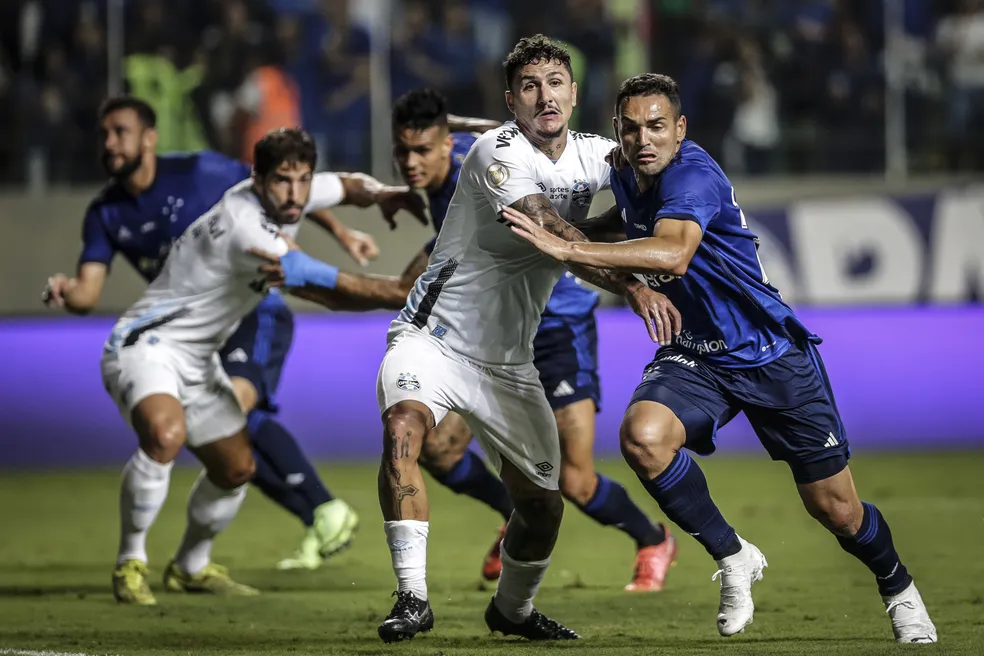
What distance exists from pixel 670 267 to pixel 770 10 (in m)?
9.46

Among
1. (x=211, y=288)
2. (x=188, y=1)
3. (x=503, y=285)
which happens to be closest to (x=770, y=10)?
(x=188, y=1)

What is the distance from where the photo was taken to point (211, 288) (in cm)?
702

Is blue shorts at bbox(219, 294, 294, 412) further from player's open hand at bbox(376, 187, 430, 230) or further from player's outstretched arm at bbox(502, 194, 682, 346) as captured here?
player's outstretched arm at bbox(502, 194, 682, 346)

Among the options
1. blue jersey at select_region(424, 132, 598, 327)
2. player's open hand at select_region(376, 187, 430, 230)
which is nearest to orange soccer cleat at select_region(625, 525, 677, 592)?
blue jersey at select_region(424, 132, 598, 327)

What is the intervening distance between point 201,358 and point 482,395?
7.30 feet

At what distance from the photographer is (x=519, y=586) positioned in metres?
5.59

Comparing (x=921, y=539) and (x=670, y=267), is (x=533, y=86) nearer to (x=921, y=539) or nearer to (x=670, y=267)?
(x=670, y=267)

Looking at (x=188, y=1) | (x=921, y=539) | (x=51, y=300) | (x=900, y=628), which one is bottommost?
(x=921, y=539)

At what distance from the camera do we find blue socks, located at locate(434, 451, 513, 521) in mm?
7227

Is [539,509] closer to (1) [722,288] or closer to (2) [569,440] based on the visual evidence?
(1) [722,288]

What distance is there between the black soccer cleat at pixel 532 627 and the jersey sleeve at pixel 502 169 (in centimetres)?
159

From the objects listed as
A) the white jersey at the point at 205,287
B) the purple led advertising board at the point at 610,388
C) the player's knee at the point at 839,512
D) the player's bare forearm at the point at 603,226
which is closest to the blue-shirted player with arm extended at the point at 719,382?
the player's knee at the point at 839,512

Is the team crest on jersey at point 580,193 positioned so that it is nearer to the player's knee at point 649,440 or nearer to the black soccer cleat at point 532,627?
the player's knee at point 649,440

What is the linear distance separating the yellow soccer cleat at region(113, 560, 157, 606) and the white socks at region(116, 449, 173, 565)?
0.19 ft
